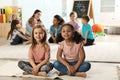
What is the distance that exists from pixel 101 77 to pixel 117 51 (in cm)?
154

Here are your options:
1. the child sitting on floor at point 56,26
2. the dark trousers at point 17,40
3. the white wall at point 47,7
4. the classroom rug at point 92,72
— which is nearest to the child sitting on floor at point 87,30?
the child sitting on floor at point 56,26

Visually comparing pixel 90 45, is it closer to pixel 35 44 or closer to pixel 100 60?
pixel 100 60

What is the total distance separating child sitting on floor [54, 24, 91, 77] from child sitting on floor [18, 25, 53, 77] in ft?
0.41

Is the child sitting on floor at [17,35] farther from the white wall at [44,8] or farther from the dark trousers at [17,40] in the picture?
the white wall at [44,8]

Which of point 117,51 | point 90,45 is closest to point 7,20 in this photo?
point 90,45

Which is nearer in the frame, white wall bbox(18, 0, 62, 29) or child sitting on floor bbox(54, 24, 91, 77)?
child sitting on floor bbox(54, 24, 91, 77)

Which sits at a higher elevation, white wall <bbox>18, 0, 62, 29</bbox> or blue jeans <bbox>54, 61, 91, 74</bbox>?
white wall <bbox>18, 0, 62, 29</bbox>

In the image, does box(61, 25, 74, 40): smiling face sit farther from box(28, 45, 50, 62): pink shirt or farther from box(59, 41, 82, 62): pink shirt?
box(28, 45, 50, 62): pink shirt

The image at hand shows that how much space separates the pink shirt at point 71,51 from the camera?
2.74m

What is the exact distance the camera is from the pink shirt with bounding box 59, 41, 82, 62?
2.74m

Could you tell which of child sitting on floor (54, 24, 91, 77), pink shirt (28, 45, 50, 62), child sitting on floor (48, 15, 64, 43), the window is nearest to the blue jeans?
child sitting on floor (54, 24, 91, 77)

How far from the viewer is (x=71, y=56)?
9.08 ft

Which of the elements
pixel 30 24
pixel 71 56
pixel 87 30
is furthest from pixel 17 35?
pixel 71 56

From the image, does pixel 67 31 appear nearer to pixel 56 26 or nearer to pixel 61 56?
pixel 61 56
